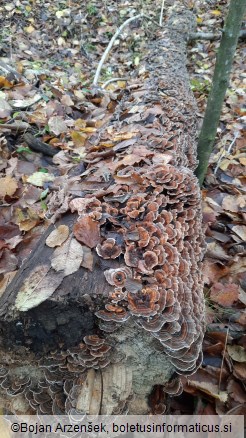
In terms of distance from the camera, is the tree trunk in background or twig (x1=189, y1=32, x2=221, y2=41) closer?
the tree trunk in background

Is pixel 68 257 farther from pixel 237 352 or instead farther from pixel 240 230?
pixel 240 230

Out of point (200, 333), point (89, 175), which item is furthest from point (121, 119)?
point (200, 333)

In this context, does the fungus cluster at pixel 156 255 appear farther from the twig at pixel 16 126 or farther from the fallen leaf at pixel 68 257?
the twig at pixel 16 126

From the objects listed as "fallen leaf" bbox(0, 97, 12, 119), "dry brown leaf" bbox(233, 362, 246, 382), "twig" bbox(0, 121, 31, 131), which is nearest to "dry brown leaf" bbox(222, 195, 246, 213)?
"dry brown leaf" bbox(233, 362, 246, 382)

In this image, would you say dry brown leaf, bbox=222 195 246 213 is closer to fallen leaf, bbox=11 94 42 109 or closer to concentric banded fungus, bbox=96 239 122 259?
concentric banded fungus, bbox=96 239 122 259

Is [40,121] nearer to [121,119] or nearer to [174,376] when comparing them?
[121,119]

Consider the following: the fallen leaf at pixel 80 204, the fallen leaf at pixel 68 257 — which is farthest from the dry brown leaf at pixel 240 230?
the fallen leaf at pixel 68 257

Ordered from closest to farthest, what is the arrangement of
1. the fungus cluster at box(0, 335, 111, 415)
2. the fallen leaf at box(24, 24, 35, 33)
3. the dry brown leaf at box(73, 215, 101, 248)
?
the fungus cluster at box(0, 335, 111, 415) → the dry brown leaf at box(73, 215, 101, 248) → the fallen leaf at box(24, 24, 35, 33)
